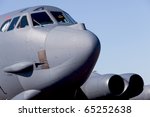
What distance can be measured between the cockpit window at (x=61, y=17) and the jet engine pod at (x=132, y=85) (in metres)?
3.19

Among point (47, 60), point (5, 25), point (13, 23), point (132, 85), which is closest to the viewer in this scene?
point (47, 60)

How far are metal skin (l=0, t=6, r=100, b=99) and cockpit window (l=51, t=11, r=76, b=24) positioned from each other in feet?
1.98

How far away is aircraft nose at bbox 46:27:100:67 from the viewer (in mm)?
9844

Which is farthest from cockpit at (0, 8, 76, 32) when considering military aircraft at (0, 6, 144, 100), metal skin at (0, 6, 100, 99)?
metal skin at (0, 6, 100, 99)

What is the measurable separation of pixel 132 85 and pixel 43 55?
4.84m

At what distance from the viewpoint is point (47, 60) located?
1016 cm

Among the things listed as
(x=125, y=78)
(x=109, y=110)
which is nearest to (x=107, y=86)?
(x=125, y=78)

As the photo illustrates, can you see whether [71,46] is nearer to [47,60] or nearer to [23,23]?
[47,60]

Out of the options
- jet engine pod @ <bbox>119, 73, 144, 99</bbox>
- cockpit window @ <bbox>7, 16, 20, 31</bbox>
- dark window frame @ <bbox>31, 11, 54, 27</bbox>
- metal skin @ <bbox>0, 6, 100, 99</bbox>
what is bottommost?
jet engine pod @ <bbox>119, 73, 144, 99</bbox>

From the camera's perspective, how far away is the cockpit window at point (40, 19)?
11281 mm

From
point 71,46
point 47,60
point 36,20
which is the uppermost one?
point 36,20

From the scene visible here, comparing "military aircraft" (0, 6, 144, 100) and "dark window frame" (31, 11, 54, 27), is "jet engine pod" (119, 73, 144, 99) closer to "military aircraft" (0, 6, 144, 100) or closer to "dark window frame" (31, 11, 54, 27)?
"military aircraft" (0, 6, 144, 100)

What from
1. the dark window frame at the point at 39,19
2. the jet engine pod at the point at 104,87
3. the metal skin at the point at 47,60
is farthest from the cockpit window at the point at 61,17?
the jet engine pod at the point at 104,87

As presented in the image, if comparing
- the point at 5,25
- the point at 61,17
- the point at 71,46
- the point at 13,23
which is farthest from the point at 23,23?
the point at 71,46
